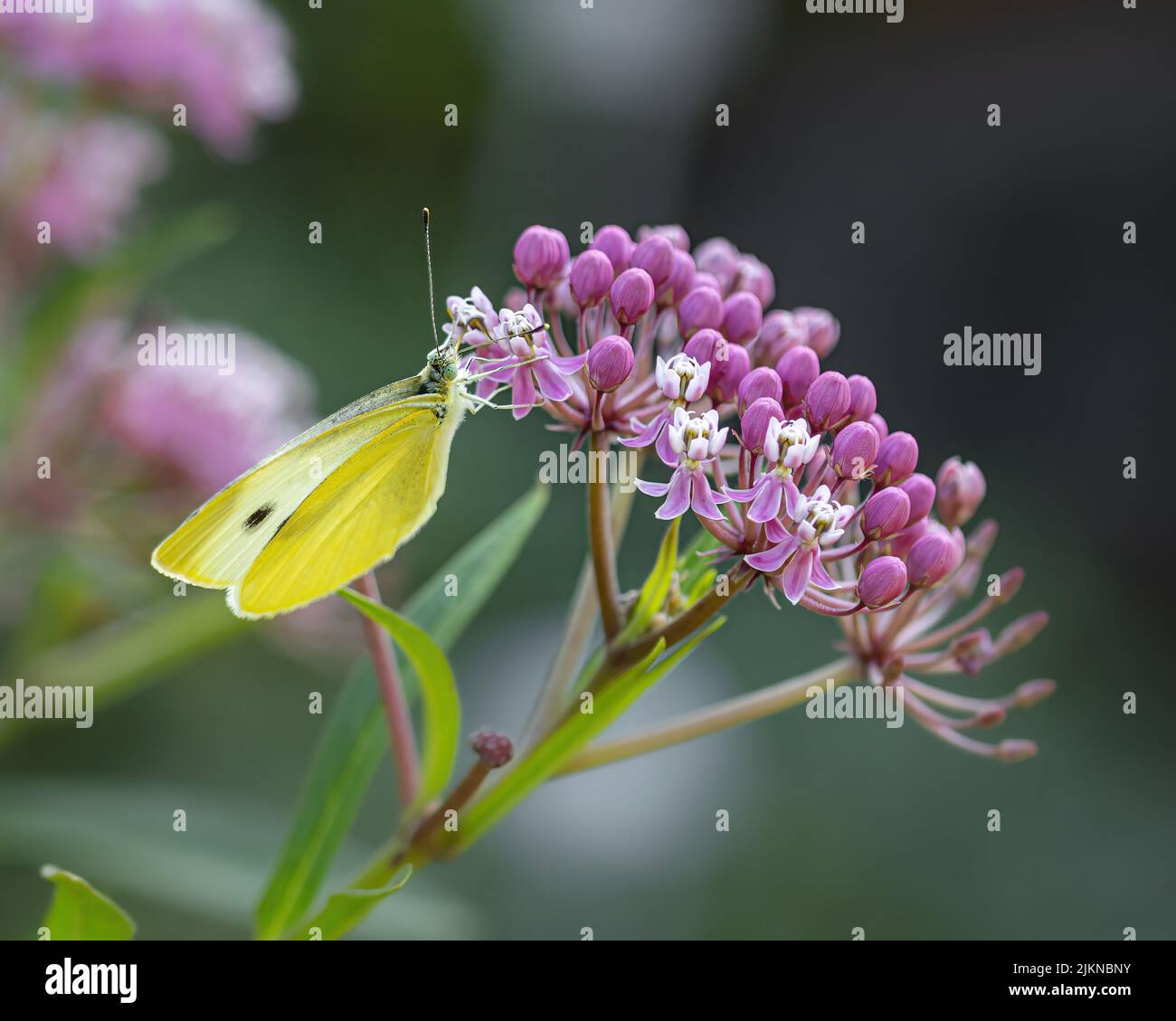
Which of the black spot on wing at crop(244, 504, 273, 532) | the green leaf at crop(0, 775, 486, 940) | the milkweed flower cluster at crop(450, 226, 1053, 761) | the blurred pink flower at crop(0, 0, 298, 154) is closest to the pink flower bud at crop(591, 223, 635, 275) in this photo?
the milkweed flower cluster at crop(450, 226, 1053, 761)

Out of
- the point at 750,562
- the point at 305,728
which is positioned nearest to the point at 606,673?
the point at 750,562

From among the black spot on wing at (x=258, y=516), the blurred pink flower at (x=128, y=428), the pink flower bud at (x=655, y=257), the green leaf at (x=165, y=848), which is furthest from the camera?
the blurred pink flower at (x=128, y=428)

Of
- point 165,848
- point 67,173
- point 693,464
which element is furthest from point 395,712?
point 67,173

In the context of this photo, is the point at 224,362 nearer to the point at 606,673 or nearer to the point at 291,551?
the point at 291,551

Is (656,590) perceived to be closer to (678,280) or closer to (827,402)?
(827,402)

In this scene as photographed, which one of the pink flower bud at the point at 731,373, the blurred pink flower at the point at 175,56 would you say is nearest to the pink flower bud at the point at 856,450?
the pink flower bud at the point at 731,373

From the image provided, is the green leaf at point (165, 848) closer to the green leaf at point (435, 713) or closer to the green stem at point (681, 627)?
the green leaf at point (435, 713)

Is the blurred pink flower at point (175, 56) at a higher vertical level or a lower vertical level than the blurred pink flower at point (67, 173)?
higher
